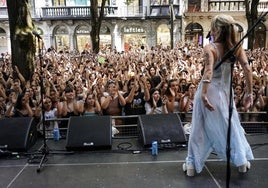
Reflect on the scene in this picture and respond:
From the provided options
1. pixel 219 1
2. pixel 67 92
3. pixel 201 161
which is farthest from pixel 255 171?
pixel 219 1

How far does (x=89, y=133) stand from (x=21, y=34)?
4.10 meters

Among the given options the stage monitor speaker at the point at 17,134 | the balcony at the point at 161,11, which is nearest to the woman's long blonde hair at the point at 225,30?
the stage monitor speaker at the point at 17,134

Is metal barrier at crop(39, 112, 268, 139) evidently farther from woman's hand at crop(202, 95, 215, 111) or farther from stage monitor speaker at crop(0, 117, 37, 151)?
woman's hand at crop(202, 95, 215, 111)

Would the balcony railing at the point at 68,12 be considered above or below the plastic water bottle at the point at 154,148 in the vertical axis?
above

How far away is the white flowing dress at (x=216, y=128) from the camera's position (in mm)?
3695

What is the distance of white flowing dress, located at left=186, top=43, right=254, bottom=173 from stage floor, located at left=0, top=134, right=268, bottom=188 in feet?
0.84

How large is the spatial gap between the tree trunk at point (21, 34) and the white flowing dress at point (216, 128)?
5517 mm

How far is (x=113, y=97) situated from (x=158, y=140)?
1.61 m

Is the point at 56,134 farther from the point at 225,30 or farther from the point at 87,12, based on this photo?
the point at 87,12

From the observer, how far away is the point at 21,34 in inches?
311

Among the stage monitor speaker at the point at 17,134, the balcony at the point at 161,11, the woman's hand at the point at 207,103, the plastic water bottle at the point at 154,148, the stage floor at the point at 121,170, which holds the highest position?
the balcony at the point at 161,11

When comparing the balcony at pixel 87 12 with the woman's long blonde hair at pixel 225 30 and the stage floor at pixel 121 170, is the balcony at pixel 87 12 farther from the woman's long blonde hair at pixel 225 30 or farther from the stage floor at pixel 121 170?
the woman's long blonde hair at pixel 225 30

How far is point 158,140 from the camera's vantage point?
4852 mm

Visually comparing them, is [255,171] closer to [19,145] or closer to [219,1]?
[19,145]
